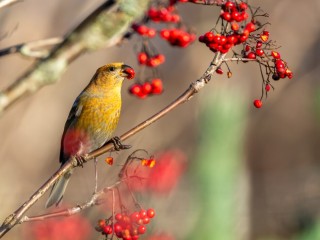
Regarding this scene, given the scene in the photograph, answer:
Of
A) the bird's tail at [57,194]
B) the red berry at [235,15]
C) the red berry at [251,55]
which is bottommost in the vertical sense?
the bird's tail at [57,194]

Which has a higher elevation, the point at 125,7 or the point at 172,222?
the point at 125,7

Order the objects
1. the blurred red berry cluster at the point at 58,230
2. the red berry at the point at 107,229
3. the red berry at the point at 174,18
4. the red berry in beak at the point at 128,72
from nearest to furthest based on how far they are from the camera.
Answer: the red berry at the point at 174,18 → the red berry at the point at 107,229 → the blurred red berry cluster at the point at 58,230 → the red berry in beak at the point at 128,72

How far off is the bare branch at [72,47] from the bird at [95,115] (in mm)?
2597

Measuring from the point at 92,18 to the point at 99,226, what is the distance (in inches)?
51.1

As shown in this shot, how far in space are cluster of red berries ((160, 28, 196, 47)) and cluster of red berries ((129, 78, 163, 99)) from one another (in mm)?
288

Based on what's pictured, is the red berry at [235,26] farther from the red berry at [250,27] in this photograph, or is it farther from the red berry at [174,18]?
the red berry at [174,18]

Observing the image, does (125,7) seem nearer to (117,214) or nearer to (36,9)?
(117,214)

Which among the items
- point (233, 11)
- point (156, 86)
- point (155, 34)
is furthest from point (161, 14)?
point (156, 86)

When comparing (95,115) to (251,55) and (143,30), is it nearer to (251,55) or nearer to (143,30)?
(251,55)

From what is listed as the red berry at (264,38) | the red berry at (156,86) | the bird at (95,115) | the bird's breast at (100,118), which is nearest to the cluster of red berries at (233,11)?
the red berry at (264,38)

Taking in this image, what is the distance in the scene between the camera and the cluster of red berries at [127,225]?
2.67 m

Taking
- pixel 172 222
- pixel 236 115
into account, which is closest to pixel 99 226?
pixel 236 115

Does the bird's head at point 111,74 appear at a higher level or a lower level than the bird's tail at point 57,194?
higher

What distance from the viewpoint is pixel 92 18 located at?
1.57 meters
